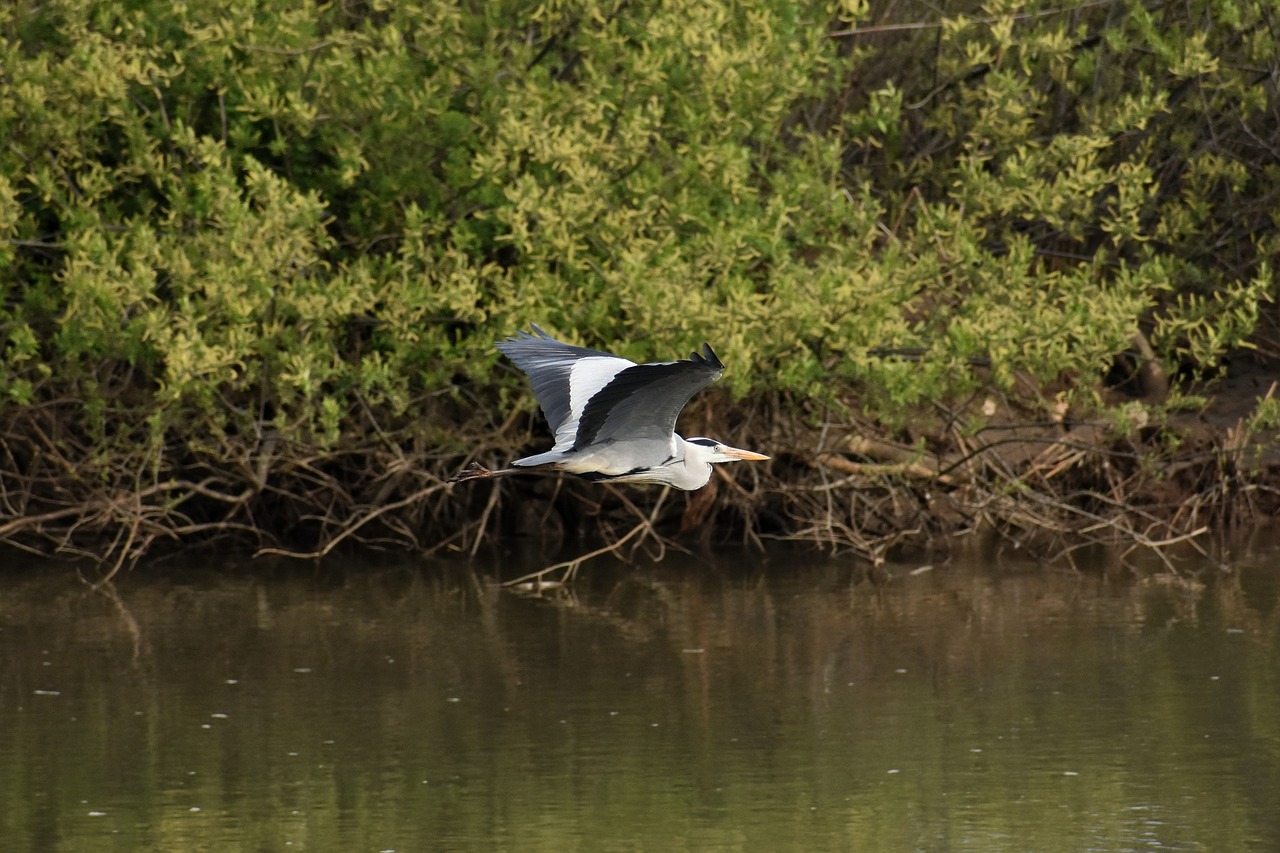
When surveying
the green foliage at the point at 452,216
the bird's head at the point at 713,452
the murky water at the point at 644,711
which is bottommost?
the murky water at the point at 644,711

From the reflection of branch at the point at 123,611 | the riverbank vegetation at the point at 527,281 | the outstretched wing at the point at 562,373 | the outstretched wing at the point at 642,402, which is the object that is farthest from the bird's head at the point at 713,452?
the reflection of branch at the point at 123,611

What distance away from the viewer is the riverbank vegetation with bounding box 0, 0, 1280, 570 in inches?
452

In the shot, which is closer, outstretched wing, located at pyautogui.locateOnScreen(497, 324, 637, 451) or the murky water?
outstretched wing, located at pyautogui.locateOnScreen(497, 324, 637, 451)

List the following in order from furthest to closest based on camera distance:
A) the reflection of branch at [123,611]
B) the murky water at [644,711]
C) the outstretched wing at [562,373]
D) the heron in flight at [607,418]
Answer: the reflection of branch at [123,611] < the murky water at [644,711] < the outstretched wing at [562,373] < the heron in flight at [607,418]

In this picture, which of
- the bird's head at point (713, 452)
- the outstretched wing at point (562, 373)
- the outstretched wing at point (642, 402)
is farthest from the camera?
the bird's head at point (713, 452)

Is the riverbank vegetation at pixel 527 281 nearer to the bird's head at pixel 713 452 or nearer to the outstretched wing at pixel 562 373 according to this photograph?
the bird's head at pixel 713 452

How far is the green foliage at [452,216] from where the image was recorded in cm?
1140

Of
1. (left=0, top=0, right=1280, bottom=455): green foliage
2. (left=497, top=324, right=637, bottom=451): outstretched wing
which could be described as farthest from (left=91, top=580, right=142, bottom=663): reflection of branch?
(left=497, top=324, right=637, bottom=451): outstretched wing

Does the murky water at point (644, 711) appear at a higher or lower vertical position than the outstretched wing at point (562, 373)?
lower

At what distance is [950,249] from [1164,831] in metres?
5.51

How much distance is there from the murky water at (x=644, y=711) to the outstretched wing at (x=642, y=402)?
1499 mm

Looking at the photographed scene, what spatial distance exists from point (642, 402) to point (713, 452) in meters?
0.93

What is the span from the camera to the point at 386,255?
1191 cm

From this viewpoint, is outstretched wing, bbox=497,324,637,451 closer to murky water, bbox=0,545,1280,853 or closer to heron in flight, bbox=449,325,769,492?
heron in flight, bbox=449,325,769,492
